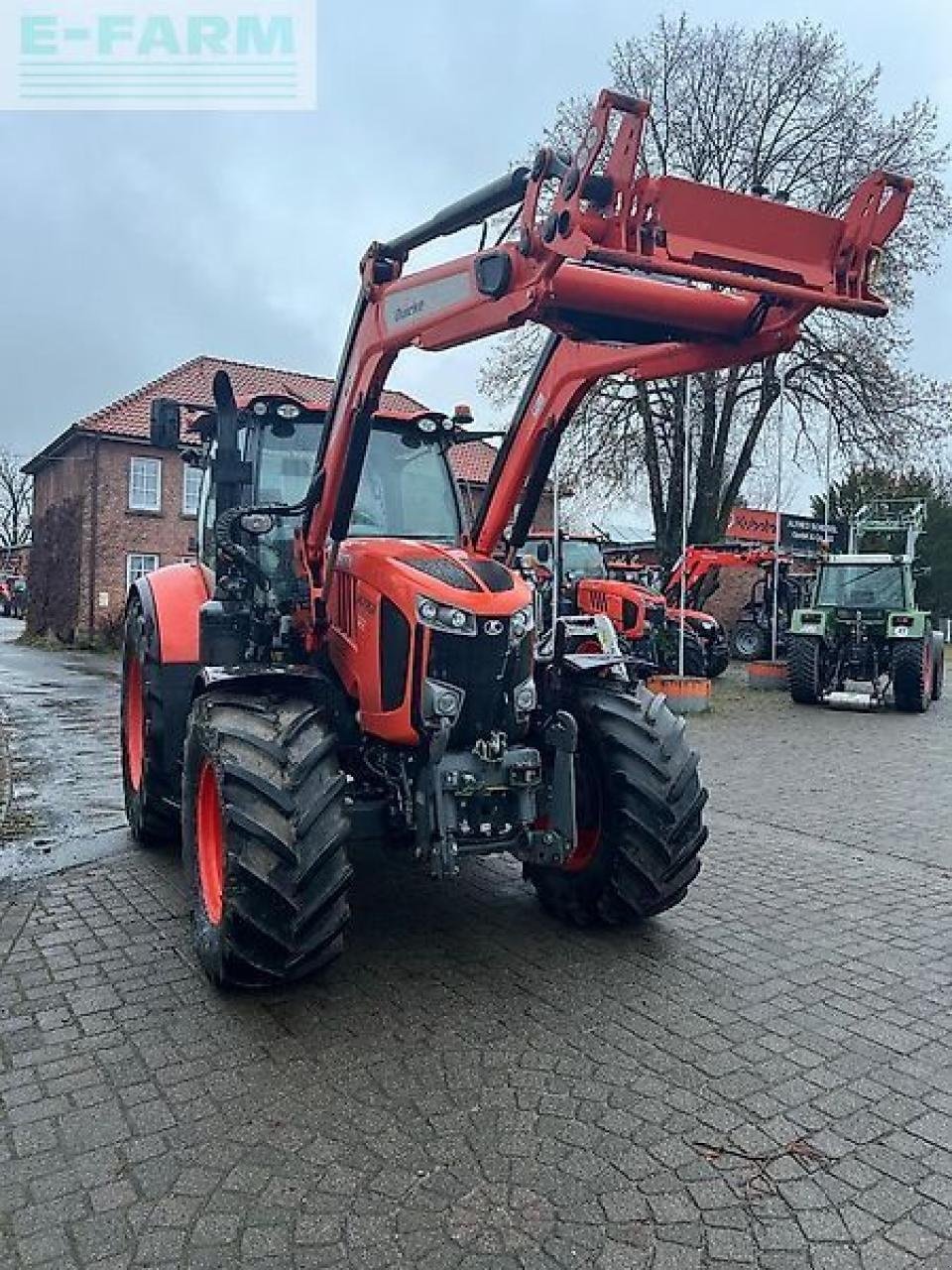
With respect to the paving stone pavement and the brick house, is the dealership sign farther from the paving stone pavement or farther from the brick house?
the paving stone pavement

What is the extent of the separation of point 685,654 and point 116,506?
16.1 metres

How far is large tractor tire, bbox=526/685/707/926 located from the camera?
4070 mm

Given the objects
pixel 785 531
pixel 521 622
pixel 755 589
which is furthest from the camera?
pixel 755 589

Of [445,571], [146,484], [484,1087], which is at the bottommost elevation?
[484,1087]

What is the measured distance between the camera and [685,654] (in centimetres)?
1642

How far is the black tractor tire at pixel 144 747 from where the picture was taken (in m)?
5.29

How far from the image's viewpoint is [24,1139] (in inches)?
108

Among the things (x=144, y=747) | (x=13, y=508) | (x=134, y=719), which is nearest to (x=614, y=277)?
(x=144, y=747)

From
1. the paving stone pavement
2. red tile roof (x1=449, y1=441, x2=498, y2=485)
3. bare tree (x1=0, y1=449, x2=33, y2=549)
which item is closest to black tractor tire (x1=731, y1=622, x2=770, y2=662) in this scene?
red tile roof (x1=449, y1=441, x2=498, y2=485)

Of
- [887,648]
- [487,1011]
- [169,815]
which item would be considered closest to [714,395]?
[887,648]

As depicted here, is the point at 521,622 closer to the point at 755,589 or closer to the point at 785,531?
the point at 785,531

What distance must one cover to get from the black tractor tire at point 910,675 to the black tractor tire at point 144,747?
1078 centimetres

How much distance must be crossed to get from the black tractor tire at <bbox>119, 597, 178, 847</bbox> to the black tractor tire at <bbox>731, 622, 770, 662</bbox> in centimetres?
1703

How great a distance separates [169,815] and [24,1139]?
9.50ft
